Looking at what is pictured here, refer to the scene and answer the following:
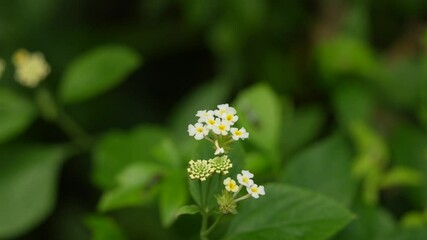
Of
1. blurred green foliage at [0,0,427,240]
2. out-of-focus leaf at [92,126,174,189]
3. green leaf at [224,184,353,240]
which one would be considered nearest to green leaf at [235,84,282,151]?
blurred green foliage at [0,0,427,240]

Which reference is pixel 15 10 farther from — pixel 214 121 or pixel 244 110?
pixel 214 121

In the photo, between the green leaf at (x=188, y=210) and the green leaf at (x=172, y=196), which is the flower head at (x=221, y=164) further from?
the green leaf at (x=172, y=196)

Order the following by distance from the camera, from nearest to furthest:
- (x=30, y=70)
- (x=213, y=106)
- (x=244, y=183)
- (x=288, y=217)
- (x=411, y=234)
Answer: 1. (x=244, y=183)
2. (x=288, y=217)
3. (x=411, y=234)
4. (x=30, y=70)
5. (x=213, y=106)

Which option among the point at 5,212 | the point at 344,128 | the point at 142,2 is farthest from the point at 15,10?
the point at 344,128

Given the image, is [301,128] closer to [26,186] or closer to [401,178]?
[401,178]

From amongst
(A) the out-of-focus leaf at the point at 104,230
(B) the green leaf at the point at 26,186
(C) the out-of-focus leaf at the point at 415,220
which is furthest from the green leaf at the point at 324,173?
(B) the green leaf at the point at 26,186

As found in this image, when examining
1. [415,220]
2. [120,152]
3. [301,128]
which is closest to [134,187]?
[120,152]
